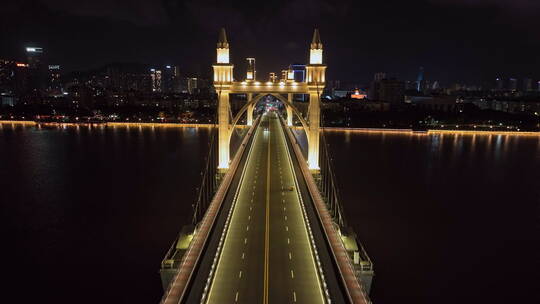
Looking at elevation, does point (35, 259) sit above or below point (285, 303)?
below

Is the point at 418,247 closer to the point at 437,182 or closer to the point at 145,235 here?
the point at 145,235

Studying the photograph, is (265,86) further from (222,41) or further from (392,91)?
(392,91)

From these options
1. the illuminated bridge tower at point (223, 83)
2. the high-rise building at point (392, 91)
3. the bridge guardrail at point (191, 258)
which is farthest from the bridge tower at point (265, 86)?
the high-rise building at point (392, 91)

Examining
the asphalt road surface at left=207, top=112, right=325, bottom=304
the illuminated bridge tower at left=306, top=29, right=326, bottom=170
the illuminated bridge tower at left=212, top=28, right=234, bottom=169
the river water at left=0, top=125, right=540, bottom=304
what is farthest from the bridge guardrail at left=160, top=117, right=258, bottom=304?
the illuminated bridge tower at left=306, top=29, right=326, bottom=170

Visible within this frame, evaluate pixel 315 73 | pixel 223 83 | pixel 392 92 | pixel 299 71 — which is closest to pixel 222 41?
pixel 223 83

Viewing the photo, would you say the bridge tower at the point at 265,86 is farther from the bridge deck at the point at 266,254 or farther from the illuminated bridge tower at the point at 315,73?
the bridge deck at the point at 266,254

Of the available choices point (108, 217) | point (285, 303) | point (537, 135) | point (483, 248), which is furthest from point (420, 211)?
point (537, 135)
